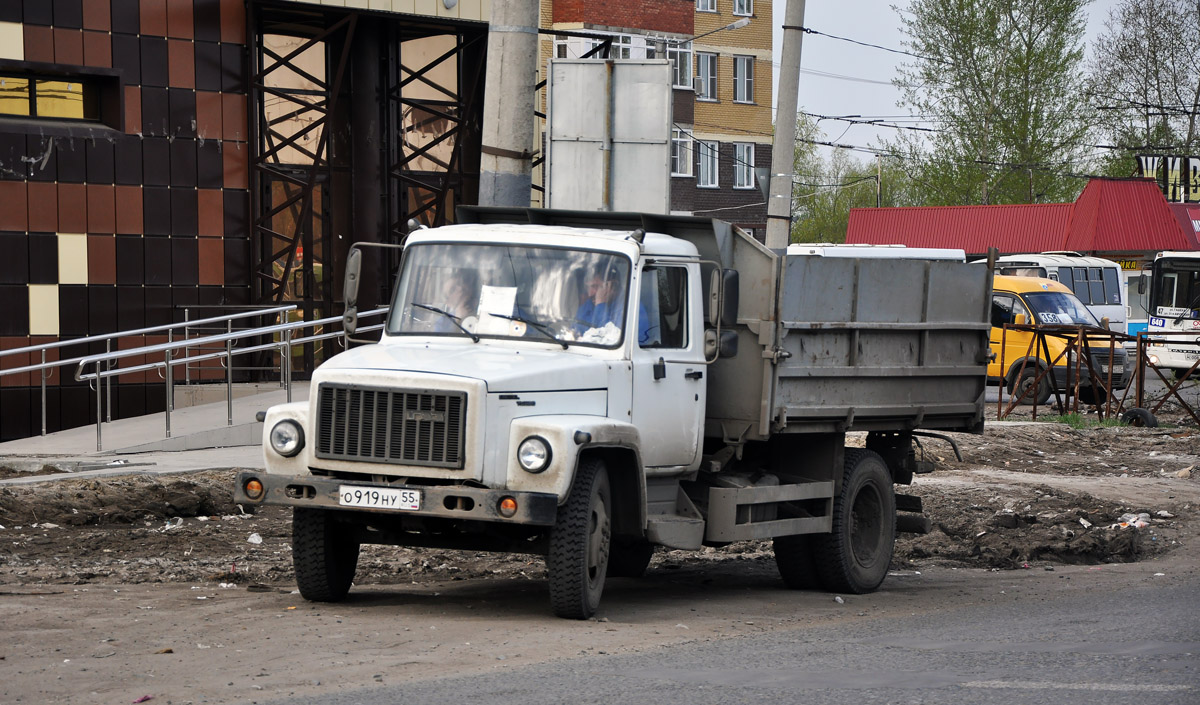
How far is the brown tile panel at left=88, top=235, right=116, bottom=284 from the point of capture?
19.6 m

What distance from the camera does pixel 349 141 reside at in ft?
71.4

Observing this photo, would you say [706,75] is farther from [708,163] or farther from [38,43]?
[38,43]

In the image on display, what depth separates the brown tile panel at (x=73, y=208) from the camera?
1934cm

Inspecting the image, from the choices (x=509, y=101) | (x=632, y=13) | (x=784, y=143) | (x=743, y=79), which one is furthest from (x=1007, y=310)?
(x=743, y=79)

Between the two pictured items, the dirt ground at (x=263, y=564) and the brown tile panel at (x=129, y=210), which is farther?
the brown tile panel at (x=129, y=210)

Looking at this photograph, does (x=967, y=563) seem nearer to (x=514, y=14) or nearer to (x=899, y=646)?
(x=899, y=646)

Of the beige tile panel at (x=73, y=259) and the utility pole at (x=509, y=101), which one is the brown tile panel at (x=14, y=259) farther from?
the utility pole at (x=509, y=101)

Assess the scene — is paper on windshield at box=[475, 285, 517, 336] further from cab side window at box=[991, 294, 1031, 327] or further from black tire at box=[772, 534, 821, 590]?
cab side window at box=[991, 294, 1031, 327]

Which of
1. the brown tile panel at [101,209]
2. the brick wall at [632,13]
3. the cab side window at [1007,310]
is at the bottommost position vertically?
the cab side window at [1007,310]

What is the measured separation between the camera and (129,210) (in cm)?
1981

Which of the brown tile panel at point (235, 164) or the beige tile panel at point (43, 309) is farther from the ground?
the brown tile panel at point (235, 164)

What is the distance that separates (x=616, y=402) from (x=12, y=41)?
13.0 metres

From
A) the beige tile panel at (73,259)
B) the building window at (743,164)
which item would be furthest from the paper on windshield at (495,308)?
the building window at (743,164)

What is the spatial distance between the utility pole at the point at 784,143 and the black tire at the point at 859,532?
5.11 metres
